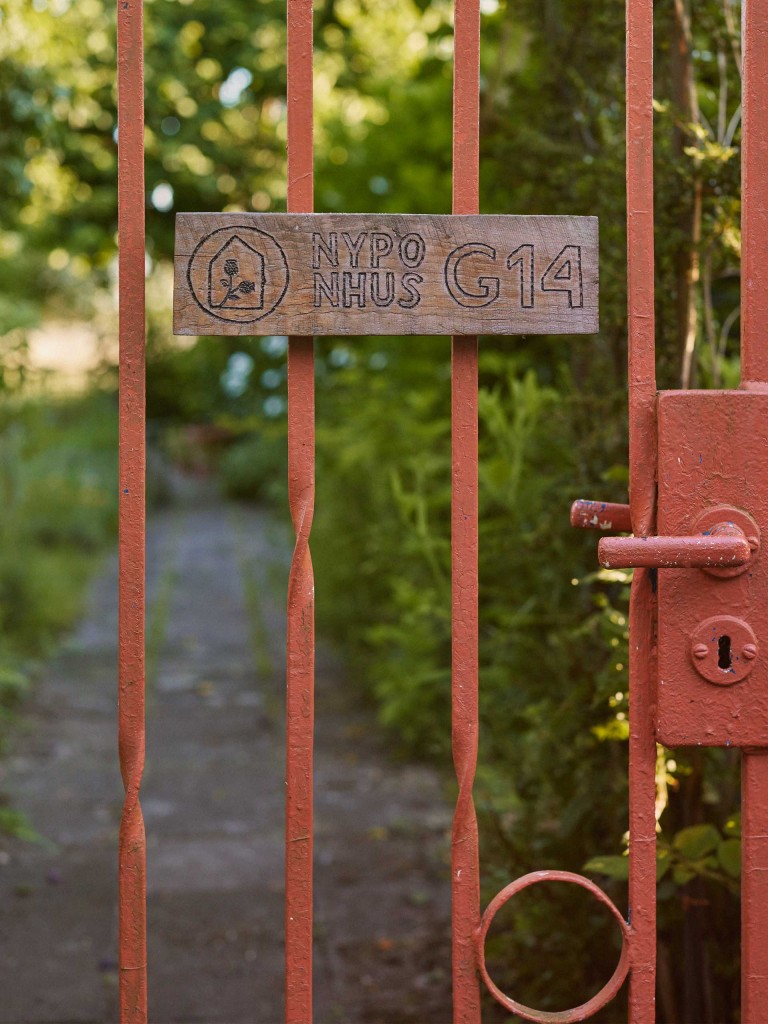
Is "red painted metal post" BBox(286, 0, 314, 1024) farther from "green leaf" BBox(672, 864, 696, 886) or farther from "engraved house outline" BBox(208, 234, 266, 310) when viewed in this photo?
"green leaf" BBox(672, 864, 696, 886)

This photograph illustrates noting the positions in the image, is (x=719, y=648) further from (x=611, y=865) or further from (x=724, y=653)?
(x=611, y=865)

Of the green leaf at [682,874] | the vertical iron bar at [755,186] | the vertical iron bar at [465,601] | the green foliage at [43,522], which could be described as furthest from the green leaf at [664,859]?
the green foliage at [43,522]

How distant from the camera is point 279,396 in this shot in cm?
1108

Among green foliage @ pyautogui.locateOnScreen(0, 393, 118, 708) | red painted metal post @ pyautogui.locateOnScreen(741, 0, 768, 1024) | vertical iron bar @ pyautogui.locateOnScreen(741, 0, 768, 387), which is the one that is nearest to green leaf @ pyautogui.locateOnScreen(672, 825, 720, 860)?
red painted metal post @ pyautogui.locateOnScreen(741, 0, 768, 1024)

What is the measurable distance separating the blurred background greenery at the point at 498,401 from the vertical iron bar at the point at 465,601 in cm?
45

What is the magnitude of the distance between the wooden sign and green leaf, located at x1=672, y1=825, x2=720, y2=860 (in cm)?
94

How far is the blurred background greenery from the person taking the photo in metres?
2.08

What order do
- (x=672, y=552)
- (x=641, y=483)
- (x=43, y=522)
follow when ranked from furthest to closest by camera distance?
1. (x=43, y=522)
2. (x=641, y=483)
3. (x=672, y=552)

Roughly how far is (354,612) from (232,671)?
880 millimetres

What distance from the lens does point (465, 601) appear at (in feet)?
4.80

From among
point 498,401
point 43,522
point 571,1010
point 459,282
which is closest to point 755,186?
point 459,282

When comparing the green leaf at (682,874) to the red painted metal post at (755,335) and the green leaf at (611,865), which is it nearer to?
the green leaf at (611,865)

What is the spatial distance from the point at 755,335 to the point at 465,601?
499 millimetres

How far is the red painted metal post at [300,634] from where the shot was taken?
144 cm
